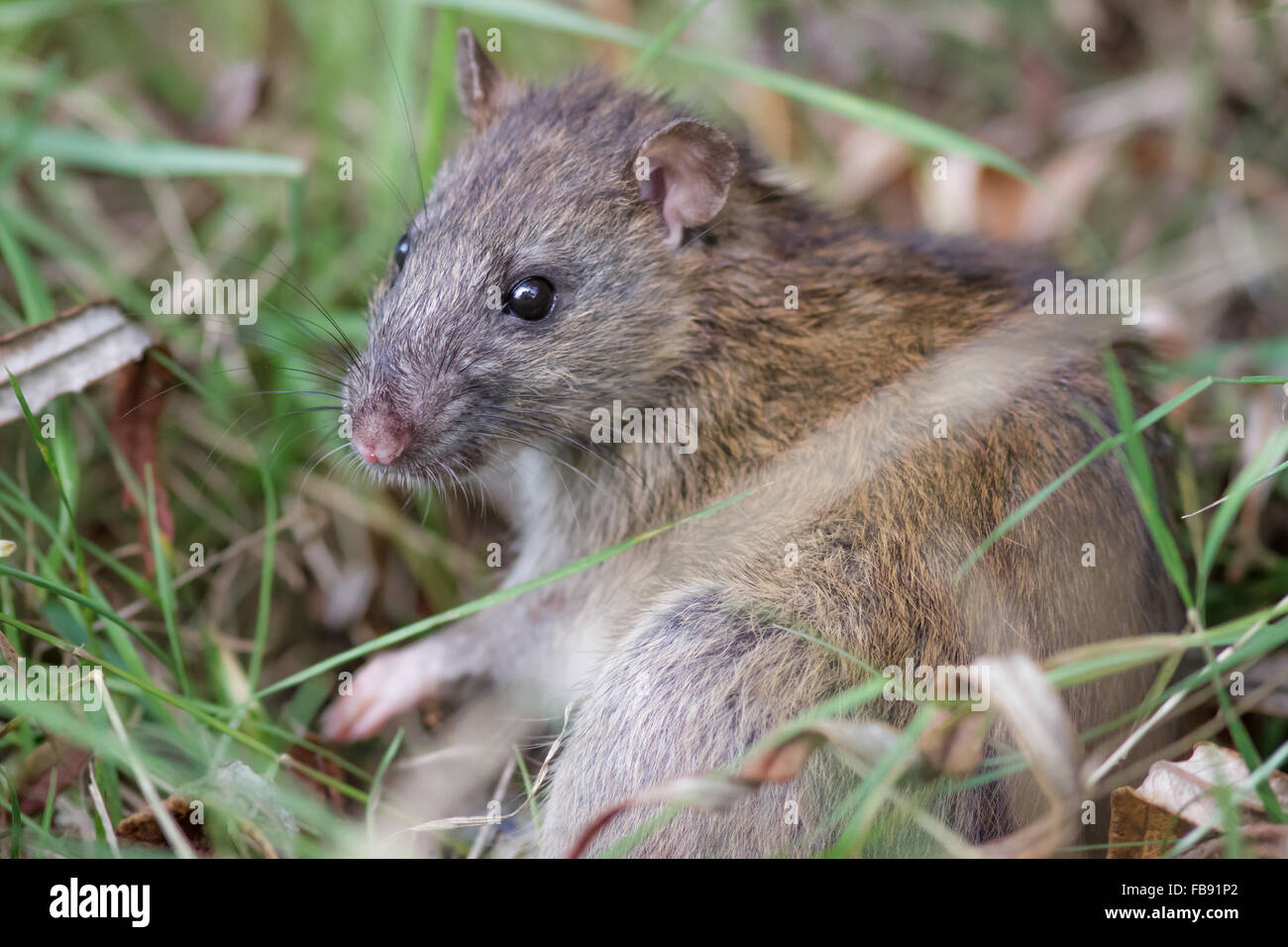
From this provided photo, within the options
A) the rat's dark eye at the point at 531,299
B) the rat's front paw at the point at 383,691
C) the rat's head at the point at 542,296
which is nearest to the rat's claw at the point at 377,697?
the rat's front paw at the point at 383,691

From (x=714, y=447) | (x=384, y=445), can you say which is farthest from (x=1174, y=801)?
(x=384, y=445)

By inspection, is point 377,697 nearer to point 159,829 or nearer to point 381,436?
point 159,829

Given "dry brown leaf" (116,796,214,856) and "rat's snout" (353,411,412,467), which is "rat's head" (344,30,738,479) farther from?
"dry brown leaf" (116,796,214,856)

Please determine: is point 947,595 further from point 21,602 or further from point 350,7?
point 350,7

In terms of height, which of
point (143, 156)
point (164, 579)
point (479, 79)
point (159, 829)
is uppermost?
point (479, 79)

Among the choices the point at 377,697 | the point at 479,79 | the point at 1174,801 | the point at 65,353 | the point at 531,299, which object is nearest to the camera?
the point at 1174,801

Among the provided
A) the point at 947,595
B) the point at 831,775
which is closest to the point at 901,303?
the point at 947,595

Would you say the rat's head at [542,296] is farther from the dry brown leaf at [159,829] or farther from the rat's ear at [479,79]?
the dry brown leaf at [159,829]
